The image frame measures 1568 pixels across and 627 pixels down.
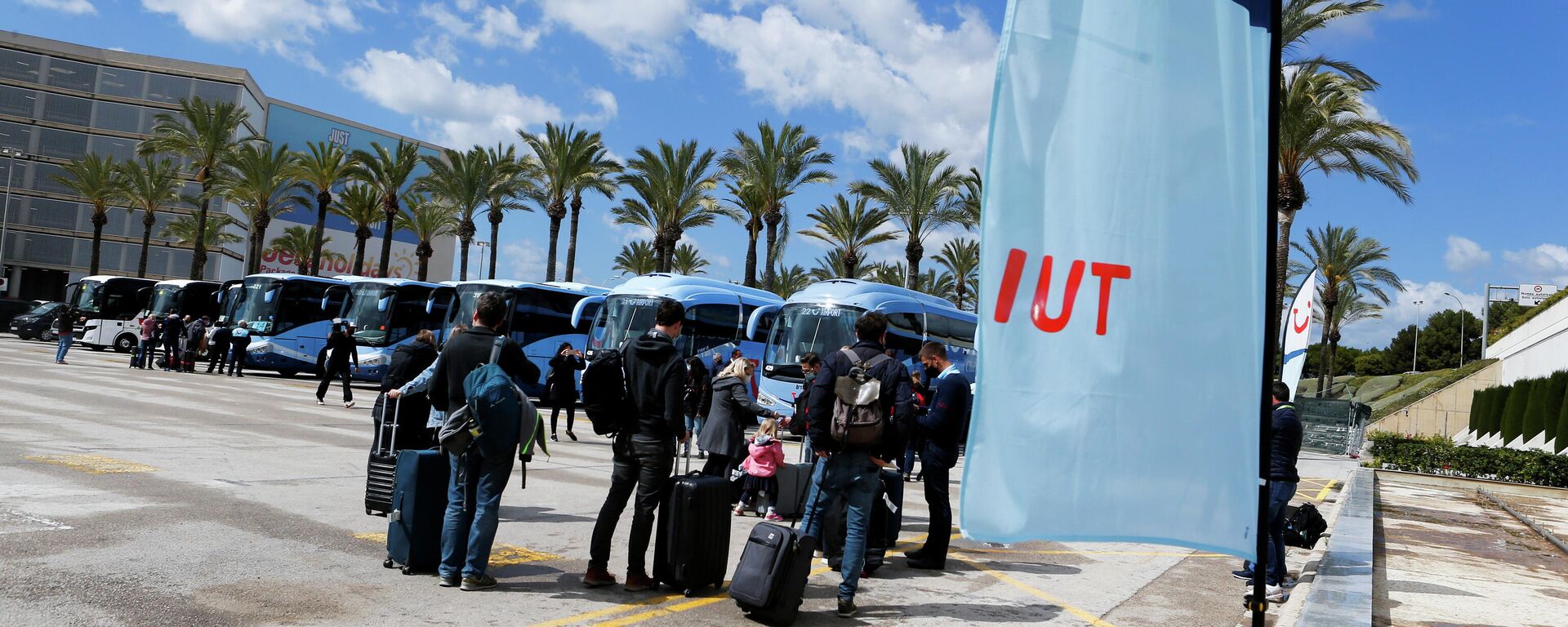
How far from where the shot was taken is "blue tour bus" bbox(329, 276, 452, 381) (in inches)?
1117

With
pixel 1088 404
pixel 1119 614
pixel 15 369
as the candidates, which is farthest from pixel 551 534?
pixel 15 369

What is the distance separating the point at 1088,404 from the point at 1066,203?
22.5 inches

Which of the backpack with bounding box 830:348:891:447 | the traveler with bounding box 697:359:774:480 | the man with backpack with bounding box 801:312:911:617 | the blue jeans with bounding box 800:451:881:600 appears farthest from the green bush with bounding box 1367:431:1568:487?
the backpack with bounding box 830:348:891:447

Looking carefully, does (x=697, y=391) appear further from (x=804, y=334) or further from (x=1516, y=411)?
(x=1516, y=411)

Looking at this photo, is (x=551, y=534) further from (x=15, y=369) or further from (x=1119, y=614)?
(x=15, y=369)

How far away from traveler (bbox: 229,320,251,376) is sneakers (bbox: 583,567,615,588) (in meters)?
25.4

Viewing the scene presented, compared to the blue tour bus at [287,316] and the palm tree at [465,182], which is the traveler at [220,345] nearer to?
the blue tour bus at [287,316]

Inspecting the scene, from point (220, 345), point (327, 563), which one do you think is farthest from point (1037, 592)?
point (220, 345)

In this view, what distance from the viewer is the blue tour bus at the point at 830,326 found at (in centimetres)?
2126

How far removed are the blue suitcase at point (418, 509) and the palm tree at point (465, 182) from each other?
3898 centimetres

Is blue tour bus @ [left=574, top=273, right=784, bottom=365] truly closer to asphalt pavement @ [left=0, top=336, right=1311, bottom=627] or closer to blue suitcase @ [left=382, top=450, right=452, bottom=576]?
asphalt pavement @ [left=0, top=336, right=1311, bottom=627]

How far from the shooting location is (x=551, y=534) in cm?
789

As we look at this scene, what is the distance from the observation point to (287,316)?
30.5m

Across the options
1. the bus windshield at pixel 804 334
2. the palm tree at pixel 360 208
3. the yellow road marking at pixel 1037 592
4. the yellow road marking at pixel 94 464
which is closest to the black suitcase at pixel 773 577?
the yellow road marking at pixel 1037 592
